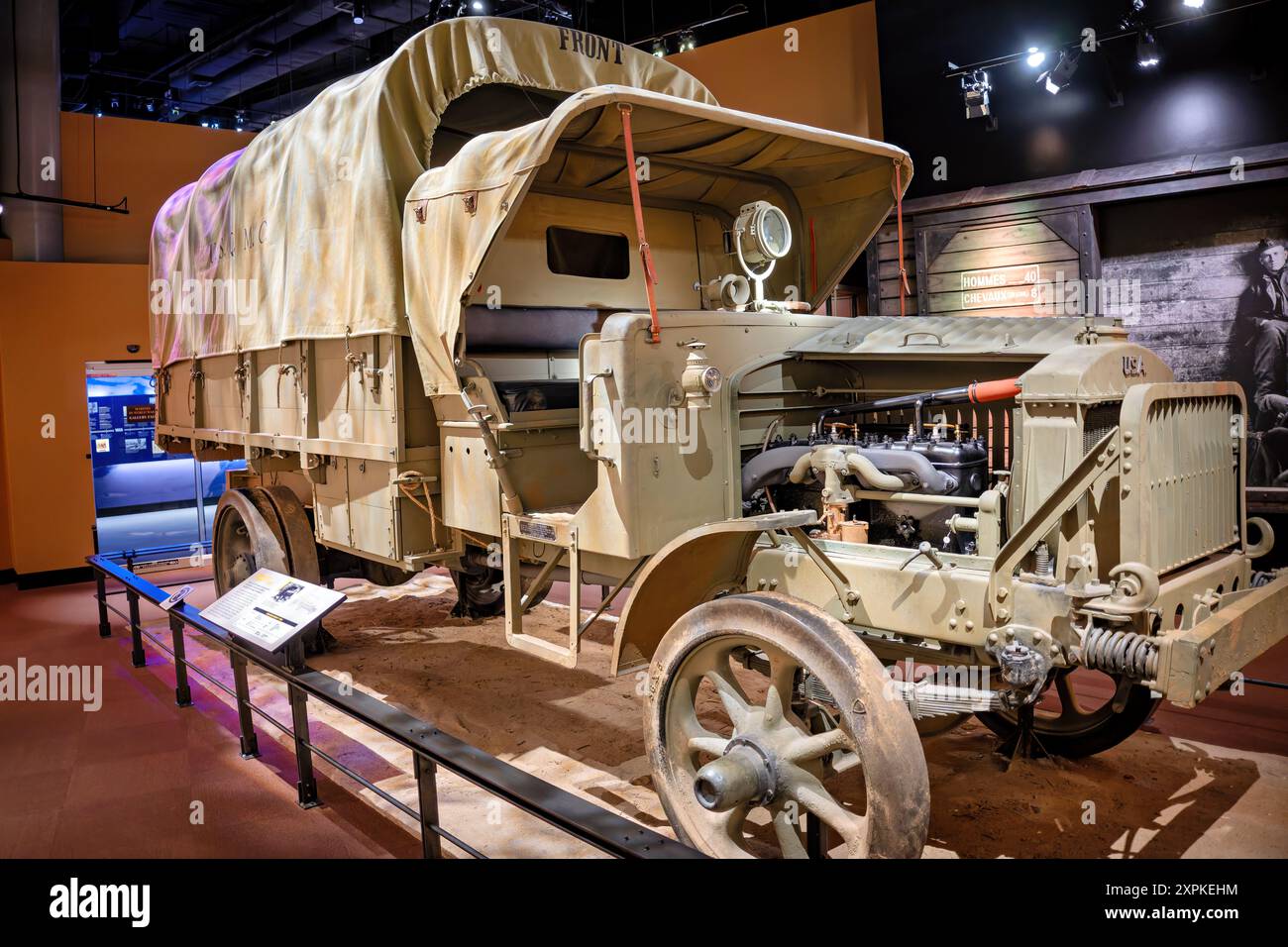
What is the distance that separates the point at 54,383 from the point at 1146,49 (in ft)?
33.4

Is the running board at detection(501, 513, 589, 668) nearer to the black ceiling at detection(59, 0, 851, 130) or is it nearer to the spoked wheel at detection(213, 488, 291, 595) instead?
the spoked wheel at detection(213, 488, 291, 595)

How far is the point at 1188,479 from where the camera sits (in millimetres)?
3332

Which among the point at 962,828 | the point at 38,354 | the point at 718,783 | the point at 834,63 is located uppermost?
the point at 834,63

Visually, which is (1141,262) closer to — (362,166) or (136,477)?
(362,166)

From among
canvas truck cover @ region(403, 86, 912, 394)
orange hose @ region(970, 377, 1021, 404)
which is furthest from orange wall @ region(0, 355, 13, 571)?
orange hose @ region(970, 377, 1021, 404)

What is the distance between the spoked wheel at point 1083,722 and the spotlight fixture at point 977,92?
5532 millimetres

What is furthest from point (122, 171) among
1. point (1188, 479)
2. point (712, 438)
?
point (1188, 479)

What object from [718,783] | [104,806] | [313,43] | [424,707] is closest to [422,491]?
[424,707]

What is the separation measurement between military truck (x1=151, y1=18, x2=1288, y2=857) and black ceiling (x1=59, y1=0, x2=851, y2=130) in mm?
4735

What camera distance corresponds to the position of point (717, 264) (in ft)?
19.1

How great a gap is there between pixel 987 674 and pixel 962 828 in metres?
0.80

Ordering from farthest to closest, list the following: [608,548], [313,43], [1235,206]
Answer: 1. [313,43]
2. [1235,206]
3. [608,548]

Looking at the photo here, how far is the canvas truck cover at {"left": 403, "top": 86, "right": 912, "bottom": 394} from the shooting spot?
153 inches
